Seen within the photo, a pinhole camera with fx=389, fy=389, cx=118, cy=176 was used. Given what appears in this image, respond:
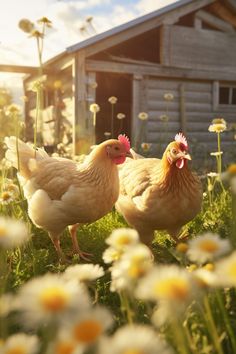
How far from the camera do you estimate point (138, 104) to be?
38.6ft

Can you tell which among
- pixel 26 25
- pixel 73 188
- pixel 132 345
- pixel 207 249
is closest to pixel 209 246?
pixel 207 249

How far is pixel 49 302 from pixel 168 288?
29 cm

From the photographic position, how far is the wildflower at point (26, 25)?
3407mm

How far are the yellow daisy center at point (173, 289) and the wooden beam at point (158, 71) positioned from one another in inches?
410

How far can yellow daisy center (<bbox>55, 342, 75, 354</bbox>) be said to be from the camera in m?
0.95

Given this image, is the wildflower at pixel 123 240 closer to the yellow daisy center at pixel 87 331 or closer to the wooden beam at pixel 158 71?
the yellow daisy center at pixel 87 331

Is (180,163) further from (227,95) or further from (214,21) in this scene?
(227,95)

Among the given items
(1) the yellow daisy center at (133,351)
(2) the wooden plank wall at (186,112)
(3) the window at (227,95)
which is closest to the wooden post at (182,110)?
(2) the wooden plank wall at (186,112)

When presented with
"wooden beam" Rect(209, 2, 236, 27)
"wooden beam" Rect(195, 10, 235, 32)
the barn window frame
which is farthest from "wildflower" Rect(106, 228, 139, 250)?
"wooden beam" Rect(209, 2, 236, 27)

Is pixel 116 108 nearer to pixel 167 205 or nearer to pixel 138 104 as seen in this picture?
pixel 138 104

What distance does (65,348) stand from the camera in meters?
0.96

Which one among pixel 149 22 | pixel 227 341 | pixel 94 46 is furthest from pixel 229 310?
pixel 149 22

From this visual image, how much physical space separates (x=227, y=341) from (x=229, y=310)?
30 centimetres

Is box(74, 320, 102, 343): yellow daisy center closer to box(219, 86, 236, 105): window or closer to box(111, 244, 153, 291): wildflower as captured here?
box(111, 244, 153, 291): wildflower
